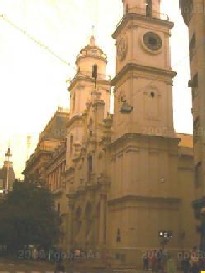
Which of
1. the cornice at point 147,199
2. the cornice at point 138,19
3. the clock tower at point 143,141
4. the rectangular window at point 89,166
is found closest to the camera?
the cornice at point 147,199

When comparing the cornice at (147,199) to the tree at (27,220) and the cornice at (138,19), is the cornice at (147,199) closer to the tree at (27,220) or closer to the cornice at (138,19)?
the tree at (27,220)

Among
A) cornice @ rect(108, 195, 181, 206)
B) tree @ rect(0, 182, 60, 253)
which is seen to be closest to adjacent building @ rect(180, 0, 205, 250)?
cornice @ rect(108, 195, 181, 206)

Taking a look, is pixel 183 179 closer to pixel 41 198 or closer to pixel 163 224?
pixel 163 224

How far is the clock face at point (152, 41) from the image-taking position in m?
54.1

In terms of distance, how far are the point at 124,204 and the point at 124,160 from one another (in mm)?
4440

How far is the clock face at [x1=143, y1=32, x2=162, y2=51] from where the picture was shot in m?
54.1

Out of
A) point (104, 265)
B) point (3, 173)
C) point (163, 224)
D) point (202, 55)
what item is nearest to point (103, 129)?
point (163, 224)

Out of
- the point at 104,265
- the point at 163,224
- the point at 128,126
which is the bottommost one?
the point at 104,265

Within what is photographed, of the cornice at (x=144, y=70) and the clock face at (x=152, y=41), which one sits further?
the clock face at (x=152, y=41)

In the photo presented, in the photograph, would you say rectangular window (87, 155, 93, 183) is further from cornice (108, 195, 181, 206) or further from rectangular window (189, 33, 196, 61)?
rectangular window (189, 33, 196, 61)

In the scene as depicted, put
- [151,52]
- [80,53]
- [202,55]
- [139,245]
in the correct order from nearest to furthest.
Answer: [202,55]
[139,245]
[151,52]
[80,53]

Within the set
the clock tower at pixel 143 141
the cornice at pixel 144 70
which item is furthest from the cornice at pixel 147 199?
the cornice at pixel 144 70

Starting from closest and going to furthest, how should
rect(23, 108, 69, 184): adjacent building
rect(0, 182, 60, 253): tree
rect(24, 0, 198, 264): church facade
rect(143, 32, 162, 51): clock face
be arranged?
rect(24, 0, 198, 264): church facade
rect(0, 182, 60, 253): tree
rect(143, 32, 162, 51): clock face
rect(23, 108, 69, 184): adjacent building

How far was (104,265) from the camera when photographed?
43781 mm
